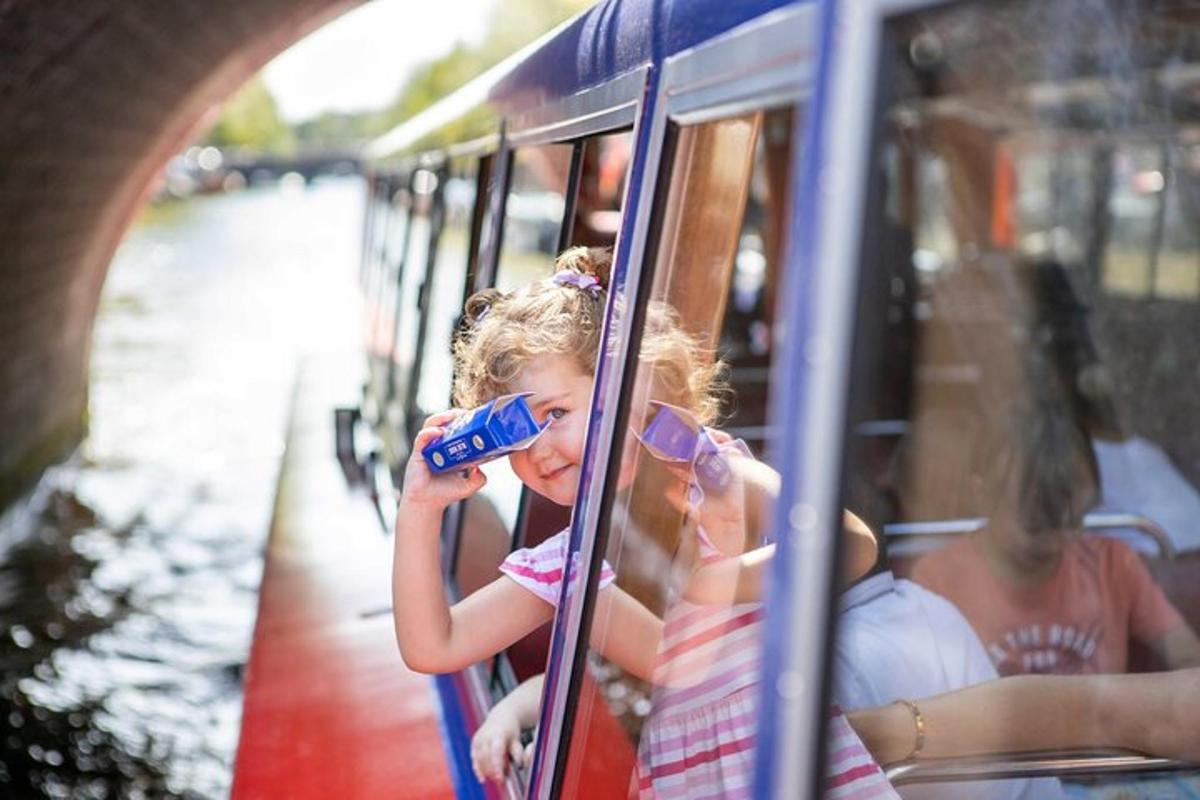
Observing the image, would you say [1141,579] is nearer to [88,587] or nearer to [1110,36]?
[1110,36]

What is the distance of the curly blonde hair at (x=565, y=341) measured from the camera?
1.93m

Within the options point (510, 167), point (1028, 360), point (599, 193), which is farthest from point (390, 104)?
point (599, 193)

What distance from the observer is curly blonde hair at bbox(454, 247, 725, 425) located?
1.93 meters

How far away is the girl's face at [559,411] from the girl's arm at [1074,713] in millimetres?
684

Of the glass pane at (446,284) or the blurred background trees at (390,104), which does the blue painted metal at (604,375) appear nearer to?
the glass pane at (446,284)

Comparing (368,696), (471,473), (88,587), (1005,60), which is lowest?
(88,587)

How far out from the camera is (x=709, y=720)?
184cm

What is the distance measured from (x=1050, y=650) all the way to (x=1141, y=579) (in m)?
0.32

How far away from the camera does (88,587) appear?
888cm

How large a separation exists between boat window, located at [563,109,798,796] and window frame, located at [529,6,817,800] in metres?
0.01

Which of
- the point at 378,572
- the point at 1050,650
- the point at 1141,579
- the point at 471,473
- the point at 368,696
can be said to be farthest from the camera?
the point at 378,572

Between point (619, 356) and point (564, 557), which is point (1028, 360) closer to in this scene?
point (564, 557)

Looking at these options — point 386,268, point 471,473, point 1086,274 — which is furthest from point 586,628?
point 386,268

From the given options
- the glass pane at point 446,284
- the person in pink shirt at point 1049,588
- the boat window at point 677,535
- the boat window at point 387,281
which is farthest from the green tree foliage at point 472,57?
the boat window at point 677,535
